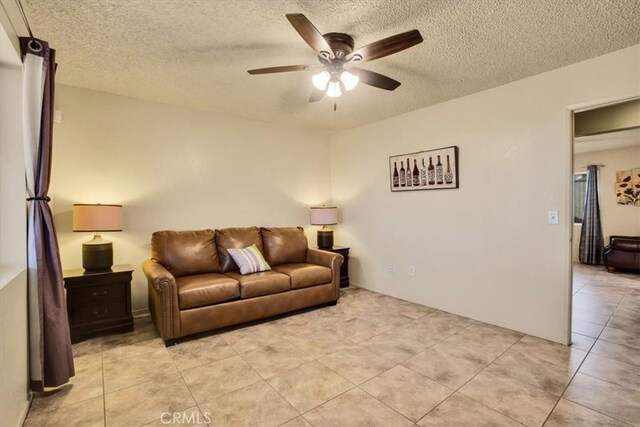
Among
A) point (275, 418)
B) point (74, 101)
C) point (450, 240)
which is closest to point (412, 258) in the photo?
point (450, 240)

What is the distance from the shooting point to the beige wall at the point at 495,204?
2691 mm

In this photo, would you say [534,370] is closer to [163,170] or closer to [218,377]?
[218,377]

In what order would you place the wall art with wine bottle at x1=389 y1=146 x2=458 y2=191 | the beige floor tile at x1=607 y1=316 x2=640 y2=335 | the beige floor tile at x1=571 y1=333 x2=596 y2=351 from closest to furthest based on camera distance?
the beige floor tile at x1=571 y1=333 x2=596 y2=351
the beige floor tile at x1=607 y1=316 x2=640 y2=335
the wall art with wine bottle at x1=389 y1=146 x2=458 y2=191

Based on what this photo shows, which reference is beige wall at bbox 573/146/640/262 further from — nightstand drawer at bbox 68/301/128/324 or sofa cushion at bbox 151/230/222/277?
nightstand drawer at bbox 68/301/128/324

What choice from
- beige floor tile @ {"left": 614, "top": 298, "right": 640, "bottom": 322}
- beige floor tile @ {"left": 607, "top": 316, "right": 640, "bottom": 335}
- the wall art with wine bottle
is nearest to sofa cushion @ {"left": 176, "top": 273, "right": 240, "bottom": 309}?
the wall art with wine bottle

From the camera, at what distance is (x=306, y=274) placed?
3.50m

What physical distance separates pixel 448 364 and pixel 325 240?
99.0 inches

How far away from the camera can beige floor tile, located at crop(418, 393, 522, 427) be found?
1.71 meters

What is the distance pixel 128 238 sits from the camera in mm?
3404

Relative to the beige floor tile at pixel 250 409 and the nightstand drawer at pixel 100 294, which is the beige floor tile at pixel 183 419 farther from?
the nightstand drawer at pixel 100 294

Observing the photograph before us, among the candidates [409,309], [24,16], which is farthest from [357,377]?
[24,16]

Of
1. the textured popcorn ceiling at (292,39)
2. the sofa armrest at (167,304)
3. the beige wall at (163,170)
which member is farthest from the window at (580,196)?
the sofa armrest at (167,304)

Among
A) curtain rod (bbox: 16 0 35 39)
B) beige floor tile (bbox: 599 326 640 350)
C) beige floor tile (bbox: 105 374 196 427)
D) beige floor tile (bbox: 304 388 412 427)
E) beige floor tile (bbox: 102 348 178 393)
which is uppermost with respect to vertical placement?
curtain rod (bbox: 16 0 35 39)

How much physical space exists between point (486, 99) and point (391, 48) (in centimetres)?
185
